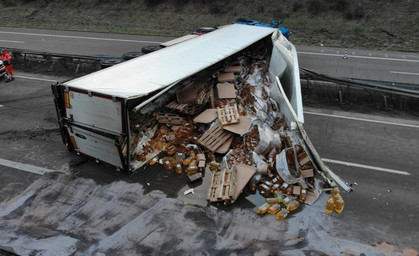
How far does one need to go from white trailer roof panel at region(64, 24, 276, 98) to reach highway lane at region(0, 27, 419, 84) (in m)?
4.92

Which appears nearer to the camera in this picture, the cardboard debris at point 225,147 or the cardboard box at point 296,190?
the cardboard box at point 296,190

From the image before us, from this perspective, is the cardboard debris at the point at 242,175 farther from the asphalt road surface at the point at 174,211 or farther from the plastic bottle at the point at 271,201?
the plastic bottle at the point at 271,201

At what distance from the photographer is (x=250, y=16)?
22.4 meters

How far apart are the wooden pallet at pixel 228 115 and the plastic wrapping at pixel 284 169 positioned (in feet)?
5.17

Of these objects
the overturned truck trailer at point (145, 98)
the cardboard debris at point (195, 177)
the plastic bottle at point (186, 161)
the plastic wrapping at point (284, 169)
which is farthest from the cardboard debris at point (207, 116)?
the plastic wrapping at point (284, 169)

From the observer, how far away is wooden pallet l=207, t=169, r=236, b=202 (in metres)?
6.49

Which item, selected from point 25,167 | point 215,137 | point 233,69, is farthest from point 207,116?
point 25,167

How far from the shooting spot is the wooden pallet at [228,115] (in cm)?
815

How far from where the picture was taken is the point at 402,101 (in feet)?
34.3

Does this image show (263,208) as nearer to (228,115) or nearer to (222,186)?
(222,186)

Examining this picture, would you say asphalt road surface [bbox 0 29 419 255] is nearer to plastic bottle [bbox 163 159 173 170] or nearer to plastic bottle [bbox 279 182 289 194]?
plastic bottle [bbox 163 159 173 170]

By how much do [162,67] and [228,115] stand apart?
212 cm

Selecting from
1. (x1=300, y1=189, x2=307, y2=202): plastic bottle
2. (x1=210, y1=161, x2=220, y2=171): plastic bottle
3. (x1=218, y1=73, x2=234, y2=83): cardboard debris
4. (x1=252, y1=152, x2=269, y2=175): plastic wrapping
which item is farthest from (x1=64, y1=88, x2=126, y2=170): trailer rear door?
(x1=218, y1=73, x2=234, y2=83): cardboard debris

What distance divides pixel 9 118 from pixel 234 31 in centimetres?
843
